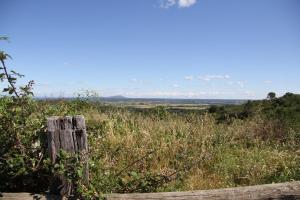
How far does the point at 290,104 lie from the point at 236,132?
792cm

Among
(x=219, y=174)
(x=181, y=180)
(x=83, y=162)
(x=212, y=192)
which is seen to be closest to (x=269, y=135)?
(x=219, y=174)

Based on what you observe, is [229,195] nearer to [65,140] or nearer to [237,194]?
[237,194]

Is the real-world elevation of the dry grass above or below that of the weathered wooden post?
below

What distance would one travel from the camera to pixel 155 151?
7.60m

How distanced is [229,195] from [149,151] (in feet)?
11.2

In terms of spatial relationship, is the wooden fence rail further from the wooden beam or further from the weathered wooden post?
the weathered wooden post

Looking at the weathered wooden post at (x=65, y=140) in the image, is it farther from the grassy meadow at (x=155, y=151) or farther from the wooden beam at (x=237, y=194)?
the wooden beam at (x=237, y=194)

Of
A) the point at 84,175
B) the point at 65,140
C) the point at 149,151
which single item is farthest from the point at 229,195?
the point at 149,151

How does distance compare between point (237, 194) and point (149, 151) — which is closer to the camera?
point (237, 194)

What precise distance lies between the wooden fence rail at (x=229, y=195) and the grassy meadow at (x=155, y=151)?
0.30 m

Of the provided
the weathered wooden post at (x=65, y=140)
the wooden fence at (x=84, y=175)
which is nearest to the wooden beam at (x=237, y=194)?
the wooden fence at (x=84, y=175)

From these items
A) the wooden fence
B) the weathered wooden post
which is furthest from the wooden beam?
the weathered wooden post

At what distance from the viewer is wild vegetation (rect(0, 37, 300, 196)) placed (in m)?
4.34

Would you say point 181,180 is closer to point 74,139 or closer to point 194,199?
point 194,199
